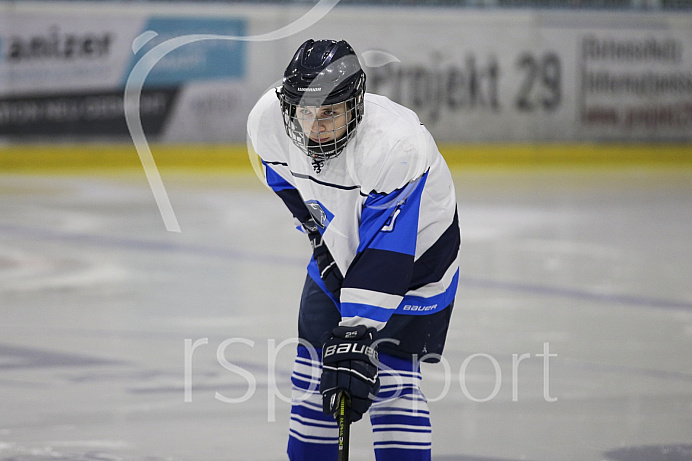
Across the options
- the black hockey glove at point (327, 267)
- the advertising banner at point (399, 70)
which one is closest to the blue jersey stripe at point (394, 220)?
the black hockey glove at point (327, 267)

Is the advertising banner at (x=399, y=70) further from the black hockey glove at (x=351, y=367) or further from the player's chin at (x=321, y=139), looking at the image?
the black hockey glove at (x=351, y=367)

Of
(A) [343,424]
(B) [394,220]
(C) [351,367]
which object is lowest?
(A) [343,424]

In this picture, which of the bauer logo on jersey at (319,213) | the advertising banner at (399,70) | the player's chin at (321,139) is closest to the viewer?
the player's chin at (321,139)

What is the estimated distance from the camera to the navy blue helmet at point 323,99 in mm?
2289

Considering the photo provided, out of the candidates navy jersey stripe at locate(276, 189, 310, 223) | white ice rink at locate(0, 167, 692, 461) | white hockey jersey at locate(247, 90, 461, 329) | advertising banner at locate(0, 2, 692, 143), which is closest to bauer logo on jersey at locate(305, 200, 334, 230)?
white hockey jersey at locate(247, 90, 461, 329)

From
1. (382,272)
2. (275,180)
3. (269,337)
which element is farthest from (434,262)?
(269,337)

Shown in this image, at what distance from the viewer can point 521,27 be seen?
1412 centimetres

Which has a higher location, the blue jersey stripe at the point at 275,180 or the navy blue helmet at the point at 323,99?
the navy blue helmet at the point at 323,99

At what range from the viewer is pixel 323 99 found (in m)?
2.28

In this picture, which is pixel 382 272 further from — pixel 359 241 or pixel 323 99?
pixel 323 99

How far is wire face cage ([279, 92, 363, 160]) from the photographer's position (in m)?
2.30

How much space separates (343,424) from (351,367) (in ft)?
0.64

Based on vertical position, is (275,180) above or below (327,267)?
above

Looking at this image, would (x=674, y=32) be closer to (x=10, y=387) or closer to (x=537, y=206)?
(x=537, y=206)
